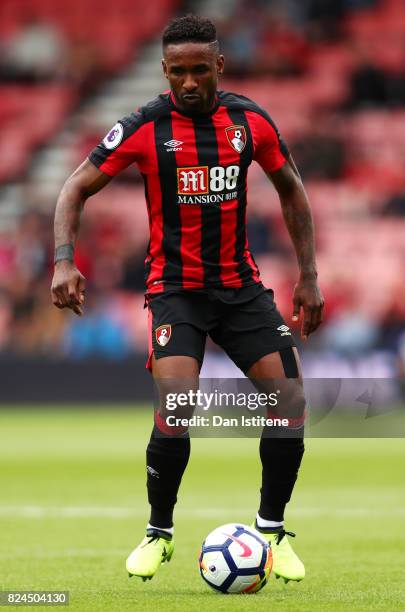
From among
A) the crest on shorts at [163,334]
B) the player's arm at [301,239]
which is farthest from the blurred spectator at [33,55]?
the crest on shorts at [163,334]

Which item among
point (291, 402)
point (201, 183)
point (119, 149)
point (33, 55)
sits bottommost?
point (291, 402)

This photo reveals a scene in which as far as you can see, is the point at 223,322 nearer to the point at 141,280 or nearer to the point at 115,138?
the point at 115,138

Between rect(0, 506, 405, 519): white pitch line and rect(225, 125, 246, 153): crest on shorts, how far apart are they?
3048 mm

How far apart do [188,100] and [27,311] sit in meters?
12.4

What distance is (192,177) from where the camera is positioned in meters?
5.34

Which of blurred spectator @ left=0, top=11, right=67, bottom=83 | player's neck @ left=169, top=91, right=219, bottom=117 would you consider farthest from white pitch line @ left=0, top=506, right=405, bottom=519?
blurred spectator @ left=0, top=11, right=67, bottom=83

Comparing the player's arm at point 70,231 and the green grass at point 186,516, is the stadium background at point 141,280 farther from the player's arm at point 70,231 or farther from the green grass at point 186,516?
the player's arm at point 70,231

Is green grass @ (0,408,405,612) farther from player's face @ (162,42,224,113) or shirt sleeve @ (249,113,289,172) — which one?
player's face @ (162,42,224,113)

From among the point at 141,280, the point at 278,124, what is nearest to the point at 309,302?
the point at 141,280

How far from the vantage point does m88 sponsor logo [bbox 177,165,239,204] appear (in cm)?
535

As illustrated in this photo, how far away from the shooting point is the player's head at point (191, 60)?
17.1ft

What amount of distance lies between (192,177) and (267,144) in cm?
39

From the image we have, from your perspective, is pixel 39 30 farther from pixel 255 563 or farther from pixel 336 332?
pixel 255 563

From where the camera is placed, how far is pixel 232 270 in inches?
215
